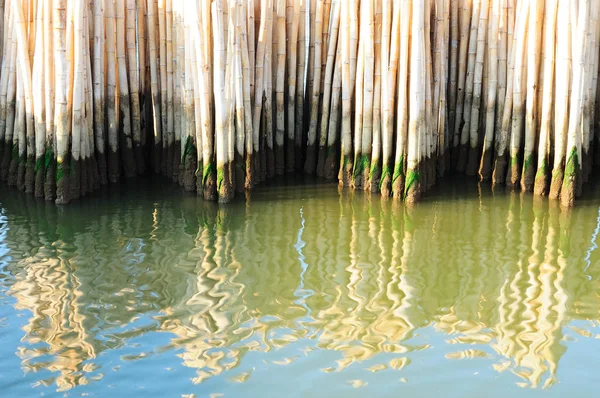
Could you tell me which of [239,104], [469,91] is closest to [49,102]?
[239,104]

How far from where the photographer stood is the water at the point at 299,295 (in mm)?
7438

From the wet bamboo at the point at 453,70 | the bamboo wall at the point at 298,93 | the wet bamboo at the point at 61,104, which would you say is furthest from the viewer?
the wet bamboo at the point at 453,70

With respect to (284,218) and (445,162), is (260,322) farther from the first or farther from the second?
(445,162)

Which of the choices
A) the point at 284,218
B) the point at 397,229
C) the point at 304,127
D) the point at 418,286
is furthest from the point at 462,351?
the point at 304,127

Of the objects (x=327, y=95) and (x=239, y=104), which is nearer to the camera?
(x=239, y=104)

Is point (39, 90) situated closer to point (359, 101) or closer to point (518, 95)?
point (359, 101)

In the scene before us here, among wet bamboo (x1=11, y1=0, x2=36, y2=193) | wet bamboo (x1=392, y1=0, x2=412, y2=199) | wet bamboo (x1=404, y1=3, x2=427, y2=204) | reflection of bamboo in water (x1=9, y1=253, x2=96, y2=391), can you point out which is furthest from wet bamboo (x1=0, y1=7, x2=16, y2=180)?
wet bamboo (x1=404, y1=3, x2=427, y2=204)

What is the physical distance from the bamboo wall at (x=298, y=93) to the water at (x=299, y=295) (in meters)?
0.57

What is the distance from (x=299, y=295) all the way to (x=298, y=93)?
18.8 feet

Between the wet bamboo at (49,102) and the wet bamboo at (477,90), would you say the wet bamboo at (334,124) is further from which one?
the wet bamboo at (49,102)

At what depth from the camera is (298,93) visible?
14273mm

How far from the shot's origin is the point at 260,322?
858cm

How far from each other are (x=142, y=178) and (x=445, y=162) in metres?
5.26

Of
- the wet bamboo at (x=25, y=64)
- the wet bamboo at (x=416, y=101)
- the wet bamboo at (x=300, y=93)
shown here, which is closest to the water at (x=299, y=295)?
the wet bamboo at (x=416, y=101)
